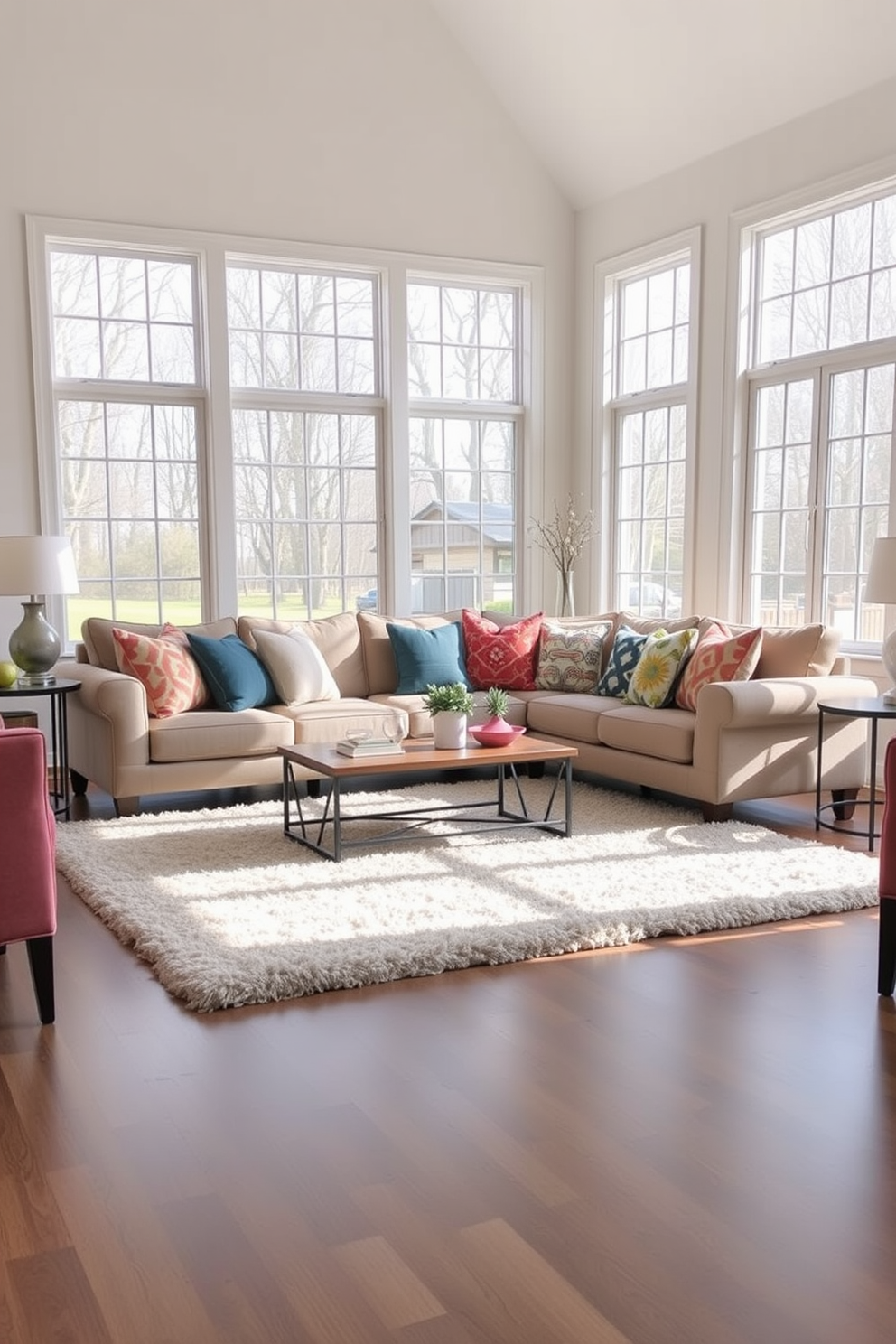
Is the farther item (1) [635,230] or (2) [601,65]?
(1) [635,230]

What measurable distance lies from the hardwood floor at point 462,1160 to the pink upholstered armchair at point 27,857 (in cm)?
18

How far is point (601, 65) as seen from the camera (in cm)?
688

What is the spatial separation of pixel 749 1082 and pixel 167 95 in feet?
20.4

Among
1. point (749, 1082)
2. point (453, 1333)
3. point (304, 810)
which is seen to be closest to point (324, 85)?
point (304, 810)

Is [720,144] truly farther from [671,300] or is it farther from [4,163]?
[4,163]

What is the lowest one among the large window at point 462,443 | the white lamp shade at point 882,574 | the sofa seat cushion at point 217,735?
the sofa seat cushion at point 217,735

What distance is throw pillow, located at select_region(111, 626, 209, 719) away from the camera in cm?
570

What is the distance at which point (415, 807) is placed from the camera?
5574 millimetres

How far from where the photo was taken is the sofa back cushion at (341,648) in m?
6.58

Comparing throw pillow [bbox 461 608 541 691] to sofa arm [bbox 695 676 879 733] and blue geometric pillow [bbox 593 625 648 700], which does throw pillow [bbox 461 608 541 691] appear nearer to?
blue geometric pillow [bbox 593 625 648 700]

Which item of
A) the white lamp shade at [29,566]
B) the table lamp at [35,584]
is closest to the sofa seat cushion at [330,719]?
the table lamp at [35,584]

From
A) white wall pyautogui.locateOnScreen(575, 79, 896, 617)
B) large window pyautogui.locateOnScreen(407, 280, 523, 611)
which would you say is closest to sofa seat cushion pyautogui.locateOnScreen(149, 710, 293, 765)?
large window pyautogui.locateOnScreen(407, 280, 523, 611)

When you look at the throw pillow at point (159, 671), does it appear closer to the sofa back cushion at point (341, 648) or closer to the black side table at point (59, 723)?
the black side table at point (59, 723)

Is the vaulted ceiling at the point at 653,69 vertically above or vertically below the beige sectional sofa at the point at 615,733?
above
